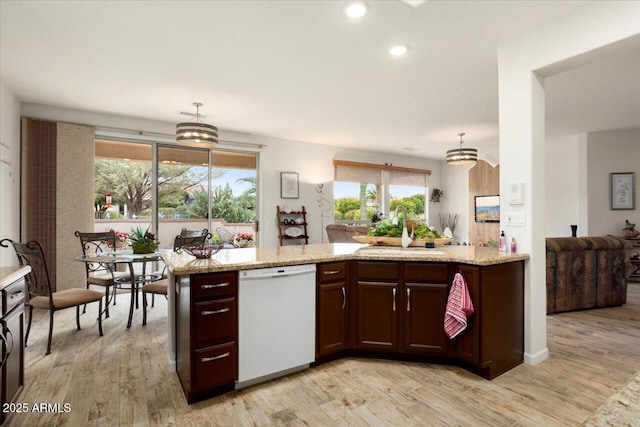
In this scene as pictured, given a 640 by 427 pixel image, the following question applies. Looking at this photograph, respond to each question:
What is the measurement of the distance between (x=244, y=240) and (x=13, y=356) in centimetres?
457

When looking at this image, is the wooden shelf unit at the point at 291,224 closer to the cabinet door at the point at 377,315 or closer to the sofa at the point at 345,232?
the sofa at the point at 345,232

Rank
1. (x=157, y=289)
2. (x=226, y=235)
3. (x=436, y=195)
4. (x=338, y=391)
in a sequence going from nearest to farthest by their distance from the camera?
(x=338, y=391) < (x=157, y=289) < (x=226, y=235) < (x=436, y=195)

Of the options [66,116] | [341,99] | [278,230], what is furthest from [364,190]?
[66,116]

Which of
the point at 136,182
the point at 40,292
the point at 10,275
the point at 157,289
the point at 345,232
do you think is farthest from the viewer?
the point at 345,232

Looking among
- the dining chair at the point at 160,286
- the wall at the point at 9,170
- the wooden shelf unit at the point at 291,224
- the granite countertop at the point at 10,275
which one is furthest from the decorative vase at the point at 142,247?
the wooden shelf unit at the point at 291,224

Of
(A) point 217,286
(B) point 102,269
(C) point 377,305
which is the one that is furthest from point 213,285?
(B) point 102,269

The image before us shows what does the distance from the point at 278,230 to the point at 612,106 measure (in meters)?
5.74

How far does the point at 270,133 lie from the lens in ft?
21.0

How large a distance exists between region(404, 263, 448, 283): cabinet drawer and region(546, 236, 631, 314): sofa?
2242 millimetres

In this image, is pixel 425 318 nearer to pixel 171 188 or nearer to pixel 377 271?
pixel 377 271

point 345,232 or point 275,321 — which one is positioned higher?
point 345,232

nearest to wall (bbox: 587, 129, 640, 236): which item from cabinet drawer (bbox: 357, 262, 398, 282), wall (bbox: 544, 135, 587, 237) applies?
wall (bbox: 544, 135, 587, 237)

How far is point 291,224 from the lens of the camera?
22.4 feet

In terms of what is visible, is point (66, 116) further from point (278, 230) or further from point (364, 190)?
point (364, 190)
